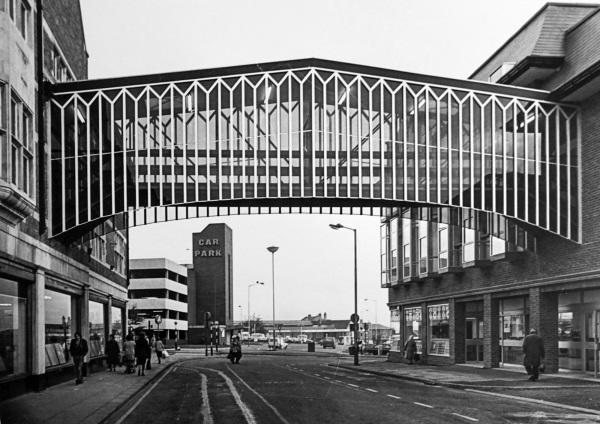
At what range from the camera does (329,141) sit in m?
31.3

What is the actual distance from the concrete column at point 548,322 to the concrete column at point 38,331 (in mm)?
17478

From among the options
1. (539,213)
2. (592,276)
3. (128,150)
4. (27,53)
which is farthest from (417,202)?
(27,53)

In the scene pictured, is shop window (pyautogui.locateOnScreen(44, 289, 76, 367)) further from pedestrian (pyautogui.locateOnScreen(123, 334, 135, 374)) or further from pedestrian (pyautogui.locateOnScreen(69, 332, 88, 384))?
pedestrian (pyautogui.locateOnScreen(123, 334, 135, 374))

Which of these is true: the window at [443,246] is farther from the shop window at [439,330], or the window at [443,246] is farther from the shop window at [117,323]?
the shop window at [117,323]

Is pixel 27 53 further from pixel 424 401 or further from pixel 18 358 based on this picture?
pixel 424 401

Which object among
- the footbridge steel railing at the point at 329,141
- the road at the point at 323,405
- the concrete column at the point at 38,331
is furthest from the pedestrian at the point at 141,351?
the concrete column at the point at 38,331

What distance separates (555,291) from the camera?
29.9 metres

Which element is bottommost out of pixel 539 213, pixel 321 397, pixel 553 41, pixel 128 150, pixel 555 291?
pixel 321 397

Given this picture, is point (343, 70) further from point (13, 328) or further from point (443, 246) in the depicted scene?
point (13, 328)

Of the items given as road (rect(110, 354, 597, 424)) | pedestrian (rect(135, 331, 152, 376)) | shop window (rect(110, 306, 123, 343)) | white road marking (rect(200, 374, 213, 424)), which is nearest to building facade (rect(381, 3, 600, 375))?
road (rect(110, 354, 597, 424))

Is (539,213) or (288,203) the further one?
(288,203)

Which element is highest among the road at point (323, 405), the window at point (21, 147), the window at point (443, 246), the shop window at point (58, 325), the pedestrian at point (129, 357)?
the window at point (21, 147)

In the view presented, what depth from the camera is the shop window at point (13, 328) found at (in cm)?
2081

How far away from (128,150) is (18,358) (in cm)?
954
